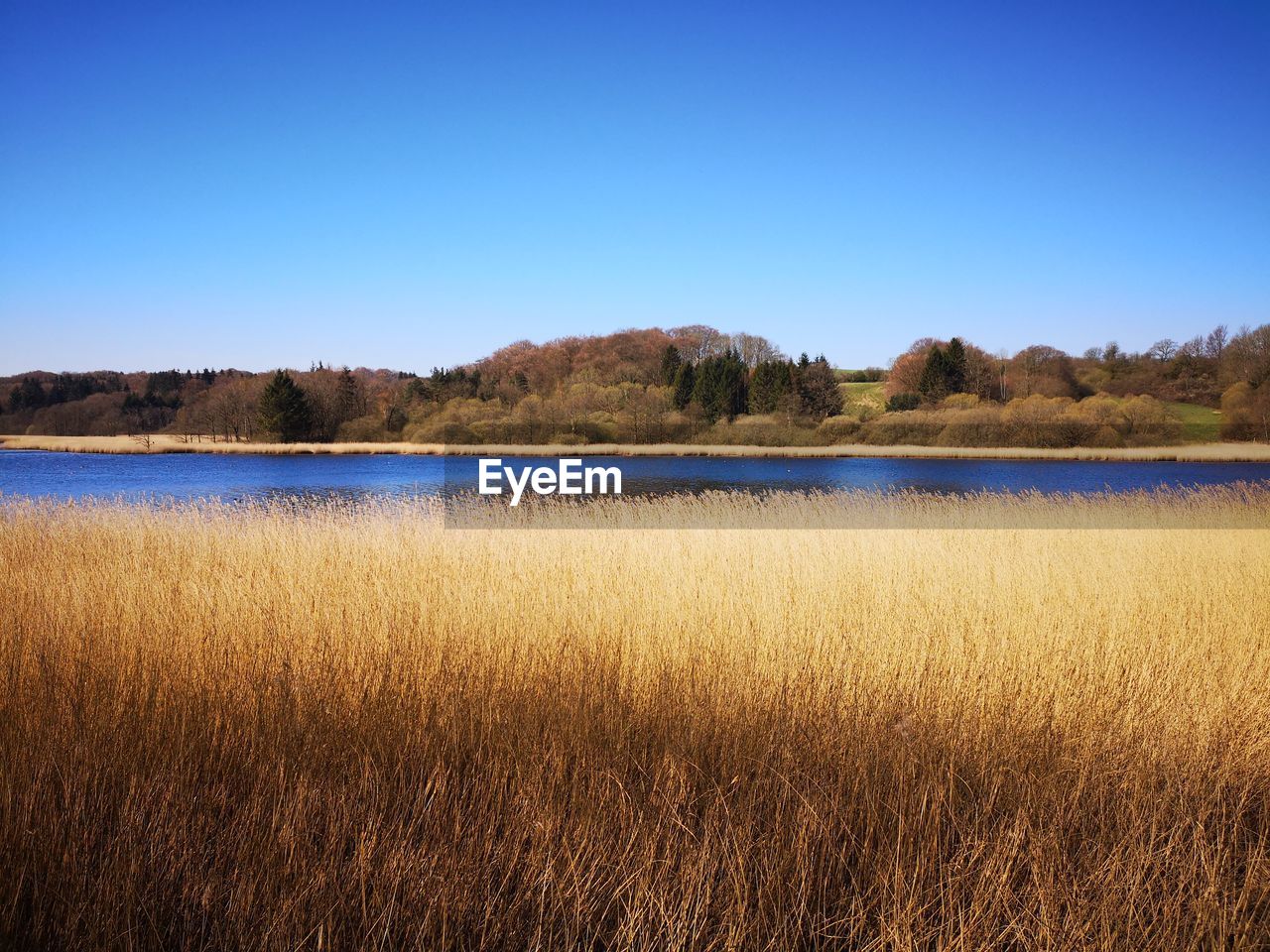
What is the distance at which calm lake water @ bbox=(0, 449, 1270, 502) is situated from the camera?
29.4 meters

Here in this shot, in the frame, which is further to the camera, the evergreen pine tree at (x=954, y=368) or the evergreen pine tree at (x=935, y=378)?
the evergreen pine tree at (x=954, y=368)

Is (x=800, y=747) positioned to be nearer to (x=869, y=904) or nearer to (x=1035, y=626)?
(x=869, y=904)

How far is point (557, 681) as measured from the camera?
14.3ft

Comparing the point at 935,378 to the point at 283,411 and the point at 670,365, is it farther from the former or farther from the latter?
the point at 283,411

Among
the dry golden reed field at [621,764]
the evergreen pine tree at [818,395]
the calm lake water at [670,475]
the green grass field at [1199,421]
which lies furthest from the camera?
the evergreen pine tree at [818,395]

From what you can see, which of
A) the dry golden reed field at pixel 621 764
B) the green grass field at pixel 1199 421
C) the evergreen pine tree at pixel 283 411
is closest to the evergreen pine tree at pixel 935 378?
the green grass field at pixel 1199 421

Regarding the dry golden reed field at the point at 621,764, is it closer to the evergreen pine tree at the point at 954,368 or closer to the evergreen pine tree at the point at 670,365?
the evergreen pine tree at the point at 670,365

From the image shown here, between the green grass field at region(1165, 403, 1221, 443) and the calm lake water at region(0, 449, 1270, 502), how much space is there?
1.84 m

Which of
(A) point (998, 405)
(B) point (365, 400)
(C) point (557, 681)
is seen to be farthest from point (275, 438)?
(C) point (557, 681)

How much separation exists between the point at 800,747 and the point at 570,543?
582 centimetres

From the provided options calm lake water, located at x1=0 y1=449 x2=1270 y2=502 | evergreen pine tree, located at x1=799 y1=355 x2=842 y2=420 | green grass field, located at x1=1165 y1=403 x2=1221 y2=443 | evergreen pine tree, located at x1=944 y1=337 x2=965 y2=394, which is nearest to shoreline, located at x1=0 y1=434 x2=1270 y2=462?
calm lake water, located at x1=0 y1=449 x2=1270 y2=502

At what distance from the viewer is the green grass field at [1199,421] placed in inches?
1791

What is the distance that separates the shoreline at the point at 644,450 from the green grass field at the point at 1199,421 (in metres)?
1.08

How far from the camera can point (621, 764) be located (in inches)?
137
